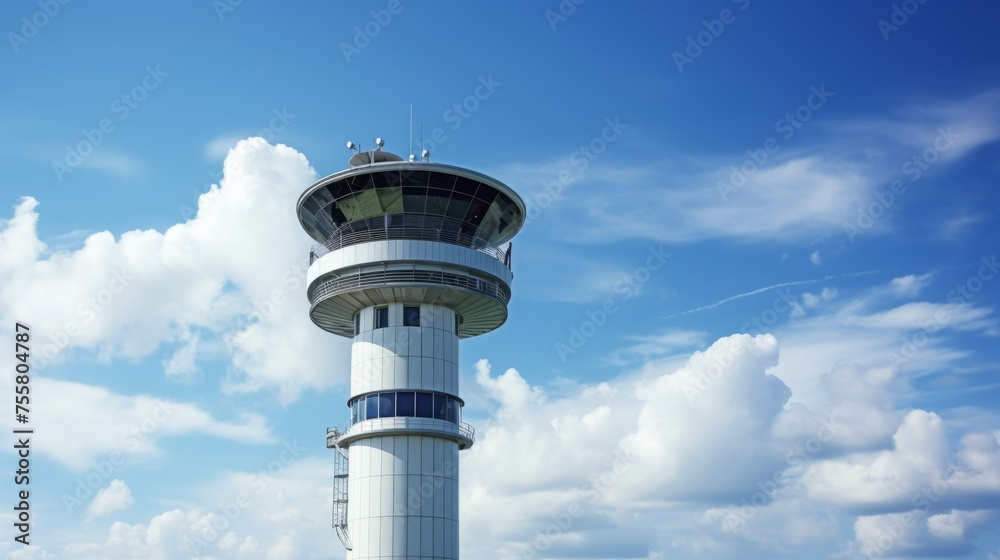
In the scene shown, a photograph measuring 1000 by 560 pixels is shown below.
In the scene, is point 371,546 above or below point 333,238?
below

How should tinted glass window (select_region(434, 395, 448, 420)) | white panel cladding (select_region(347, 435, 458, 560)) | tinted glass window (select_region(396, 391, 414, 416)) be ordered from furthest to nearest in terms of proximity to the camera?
1. tinted glass window (select_region(434, 395, 448, 420))
2. tinted glass window (select_region(396, 391, 414, 416))
3. white panel cladding (select_region(347, 435, 458, 560))

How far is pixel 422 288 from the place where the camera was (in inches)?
2213

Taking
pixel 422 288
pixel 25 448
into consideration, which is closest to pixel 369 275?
pixel 422 288

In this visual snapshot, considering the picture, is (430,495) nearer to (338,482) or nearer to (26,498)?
(338,482)

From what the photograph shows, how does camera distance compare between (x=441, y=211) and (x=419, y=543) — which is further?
(x=441, y=211)

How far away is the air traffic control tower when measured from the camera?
54.5m

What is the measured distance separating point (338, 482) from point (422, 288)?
483 inches

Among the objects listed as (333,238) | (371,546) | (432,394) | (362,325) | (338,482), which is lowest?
(371,546)

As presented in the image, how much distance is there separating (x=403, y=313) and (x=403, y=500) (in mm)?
10606

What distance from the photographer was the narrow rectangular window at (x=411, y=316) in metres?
57.4

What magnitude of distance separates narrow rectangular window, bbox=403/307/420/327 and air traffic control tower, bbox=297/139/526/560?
0.06 meters

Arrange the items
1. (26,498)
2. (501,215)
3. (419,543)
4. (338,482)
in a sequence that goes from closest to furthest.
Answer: (26,498) < (419,543) < (338,482) < (501,215)

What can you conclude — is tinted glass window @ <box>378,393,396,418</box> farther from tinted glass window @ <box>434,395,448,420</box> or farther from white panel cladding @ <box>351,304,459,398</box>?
tinted glass window @ <box>434,395,448,420</box>

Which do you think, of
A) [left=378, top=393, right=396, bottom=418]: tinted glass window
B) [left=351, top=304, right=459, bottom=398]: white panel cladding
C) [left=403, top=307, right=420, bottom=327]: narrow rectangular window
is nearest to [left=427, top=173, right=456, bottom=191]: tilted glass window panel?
[left=351, top=304, right=459, bottom=398]: white panel cladding
